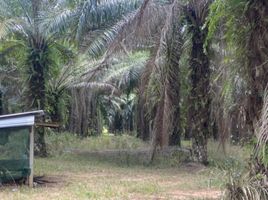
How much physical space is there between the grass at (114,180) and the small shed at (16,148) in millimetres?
444

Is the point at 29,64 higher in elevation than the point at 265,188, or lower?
higher

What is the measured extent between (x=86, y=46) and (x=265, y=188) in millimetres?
9475

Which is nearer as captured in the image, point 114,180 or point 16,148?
point 16,148

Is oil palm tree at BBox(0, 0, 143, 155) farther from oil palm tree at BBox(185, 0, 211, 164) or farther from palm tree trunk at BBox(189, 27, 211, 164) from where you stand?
palm tree trunk at BBox(189, 27, 211, 164)

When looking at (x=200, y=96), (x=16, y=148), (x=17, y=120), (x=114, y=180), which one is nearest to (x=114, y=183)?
(x=114, y=180)

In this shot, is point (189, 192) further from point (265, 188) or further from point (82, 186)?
point (265, 188)

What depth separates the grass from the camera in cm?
997

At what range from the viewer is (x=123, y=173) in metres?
14.0

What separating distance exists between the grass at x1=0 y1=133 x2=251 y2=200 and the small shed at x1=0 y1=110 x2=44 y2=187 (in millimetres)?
444

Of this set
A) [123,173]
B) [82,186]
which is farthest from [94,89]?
[82,186]

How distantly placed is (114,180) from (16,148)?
8.07 ft

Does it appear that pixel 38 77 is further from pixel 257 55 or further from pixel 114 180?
pixel 257 55

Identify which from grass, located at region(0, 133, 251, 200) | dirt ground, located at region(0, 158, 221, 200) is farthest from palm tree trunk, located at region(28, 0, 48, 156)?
dirt ground, located at region(0, 158, 221, 200)

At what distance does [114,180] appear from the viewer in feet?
40.7
